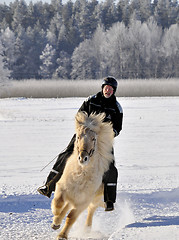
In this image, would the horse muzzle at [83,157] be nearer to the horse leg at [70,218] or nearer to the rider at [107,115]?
the horse leg at [70,218]

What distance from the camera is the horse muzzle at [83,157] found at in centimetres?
416

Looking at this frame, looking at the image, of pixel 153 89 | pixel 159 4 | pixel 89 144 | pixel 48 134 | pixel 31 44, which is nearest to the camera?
pixel 89 144

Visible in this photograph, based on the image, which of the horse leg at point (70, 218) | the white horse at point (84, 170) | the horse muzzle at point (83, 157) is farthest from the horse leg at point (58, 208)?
the horse muzzle at point (83, 157)

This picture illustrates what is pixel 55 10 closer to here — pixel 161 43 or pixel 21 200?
pixel 161 43

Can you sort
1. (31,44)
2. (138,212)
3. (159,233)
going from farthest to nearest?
(31,44)
(138,212)
(159,233)

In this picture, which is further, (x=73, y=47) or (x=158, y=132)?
(x=73, y=47)

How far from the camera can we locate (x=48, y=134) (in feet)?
46.9

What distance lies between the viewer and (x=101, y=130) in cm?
458

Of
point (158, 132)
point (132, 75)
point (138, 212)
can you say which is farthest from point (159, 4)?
point (138, 212)

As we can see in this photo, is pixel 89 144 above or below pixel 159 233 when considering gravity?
above

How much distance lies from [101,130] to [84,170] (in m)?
0.52

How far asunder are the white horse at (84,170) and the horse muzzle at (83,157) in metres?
0.05

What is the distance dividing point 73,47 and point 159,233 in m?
80.9

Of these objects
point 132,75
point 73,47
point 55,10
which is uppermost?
point 55,10
